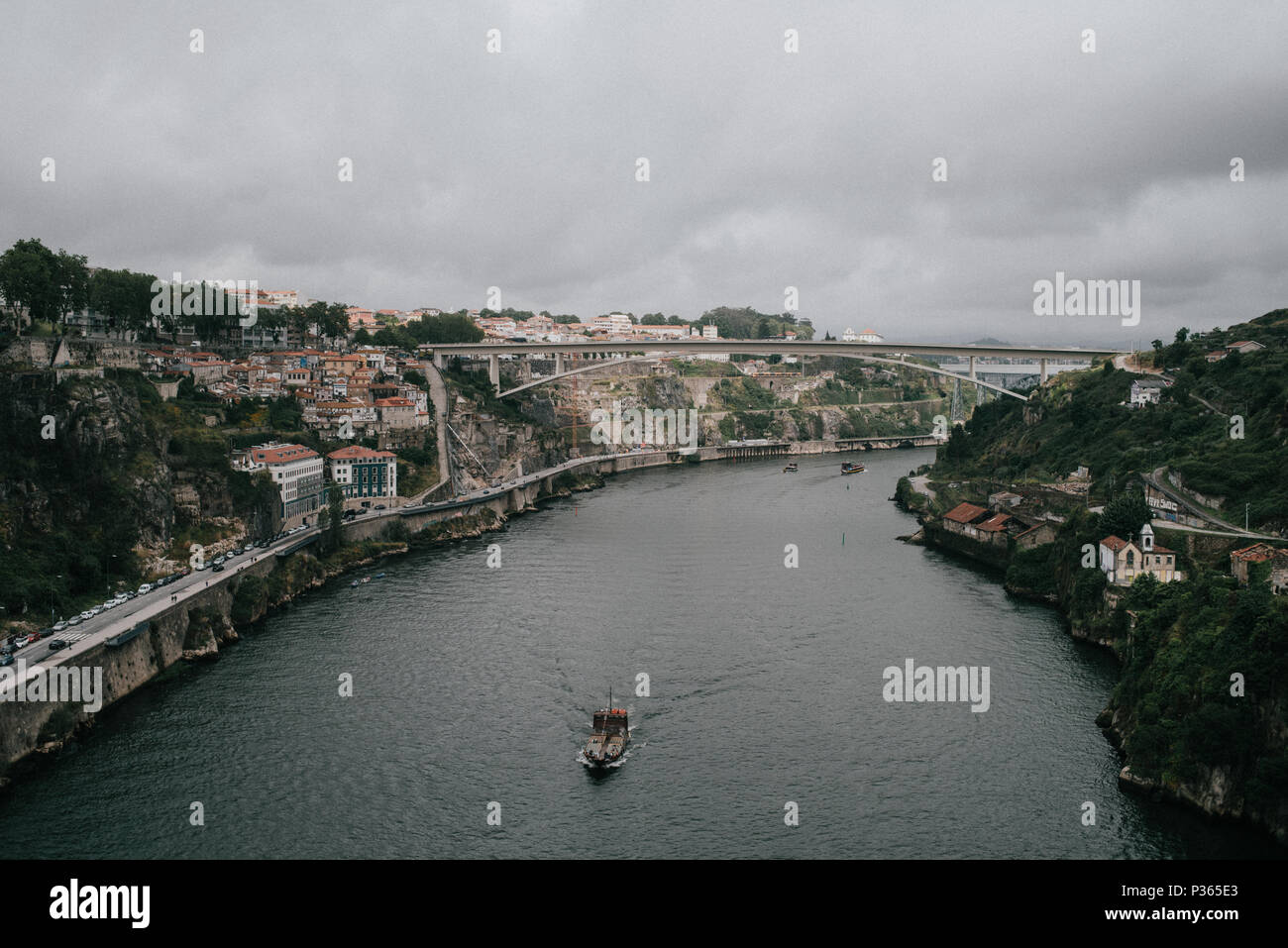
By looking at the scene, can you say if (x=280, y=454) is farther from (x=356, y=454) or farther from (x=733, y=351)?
(x=733, y=351)

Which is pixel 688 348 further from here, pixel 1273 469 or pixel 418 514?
pixel 1273 469

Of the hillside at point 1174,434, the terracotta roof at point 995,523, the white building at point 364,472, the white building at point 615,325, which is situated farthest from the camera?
the white building at point 615,325

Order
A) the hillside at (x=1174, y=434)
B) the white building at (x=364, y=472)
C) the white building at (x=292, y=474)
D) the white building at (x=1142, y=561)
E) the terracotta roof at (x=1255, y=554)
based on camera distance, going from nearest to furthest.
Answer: the terracotta roof at (x=1255, y=554), the white building at (x=1142, y=561), the hillside at (x=1174, y=434), the white building at (x=292, y=474), the white building at (x=364, y=472)

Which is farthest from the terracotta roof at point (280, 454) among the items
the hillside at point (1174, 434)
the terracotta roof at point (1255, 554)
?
the terracotta roof at point (1255, 554)

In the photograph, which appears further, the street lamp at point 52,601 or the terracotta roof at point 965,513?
the terracotta roof at point 965,513

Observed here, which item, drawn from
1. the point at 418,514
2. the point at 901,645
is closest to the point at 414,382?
the point at 418,514

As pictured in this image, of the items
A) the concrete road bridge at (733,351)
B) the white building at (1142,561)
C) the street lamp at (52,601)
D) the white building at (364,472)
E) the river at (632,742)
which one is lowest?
the river at (632,742)

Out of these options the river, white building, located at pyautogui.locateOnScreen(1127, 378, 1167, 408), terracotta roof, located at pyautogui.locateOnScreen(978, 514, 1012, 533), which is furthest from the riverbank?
white building, located at pyautogui.locateOnScreen(1127, 378, 1167, 408)

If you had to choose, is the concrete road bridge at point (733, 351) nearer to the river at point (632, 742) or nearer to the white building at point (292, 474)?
the white building at point (292, 474)

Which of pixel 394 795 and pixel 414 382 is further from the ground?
pixel 414 382
